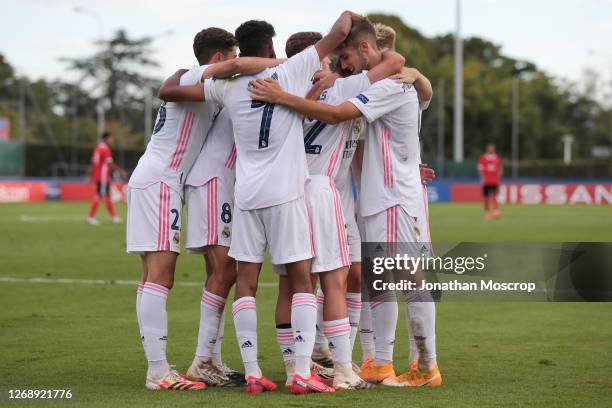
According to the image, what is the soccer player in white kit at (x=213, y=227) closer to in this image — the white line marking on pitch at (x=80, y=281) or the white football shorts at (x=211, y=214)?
the white football shorts at (x=211, y=214)

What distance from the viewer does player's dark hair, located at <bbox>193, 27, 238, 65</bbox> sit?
23.4 ft

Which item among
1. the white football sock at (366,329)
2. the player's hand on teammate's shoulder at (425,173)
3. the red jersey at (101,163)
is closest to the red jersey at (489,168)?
the red jersey at (101,163)

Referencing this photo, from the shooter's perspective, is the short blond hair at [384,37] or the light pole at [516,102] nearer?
the short blond hair at [384,37]

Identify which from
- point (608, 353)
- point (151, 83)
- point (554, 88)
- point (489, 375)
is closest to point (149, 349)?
point (489, 375)

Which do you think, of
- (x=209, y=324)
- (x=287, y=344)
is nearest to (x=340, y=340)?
(x=287, y=344)

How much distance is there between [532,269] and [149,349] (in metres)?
3.80

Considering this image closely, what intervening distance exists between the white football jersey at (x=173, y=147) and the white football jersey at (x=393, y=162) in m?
1.10

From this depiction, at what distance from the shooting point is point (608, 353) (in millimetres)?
8180

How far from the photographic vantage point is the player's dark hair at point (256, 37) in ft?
21.9

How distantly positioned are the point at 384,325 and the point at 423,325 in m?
0.28

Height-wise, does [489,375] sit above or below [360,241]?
below

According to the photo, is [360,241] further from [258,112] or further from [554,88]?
[554,88]

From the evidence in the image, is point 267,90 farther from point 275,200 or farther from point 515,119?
point 515,119

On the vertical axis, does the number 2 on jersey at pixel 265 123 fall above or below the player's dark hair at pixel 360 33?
below
